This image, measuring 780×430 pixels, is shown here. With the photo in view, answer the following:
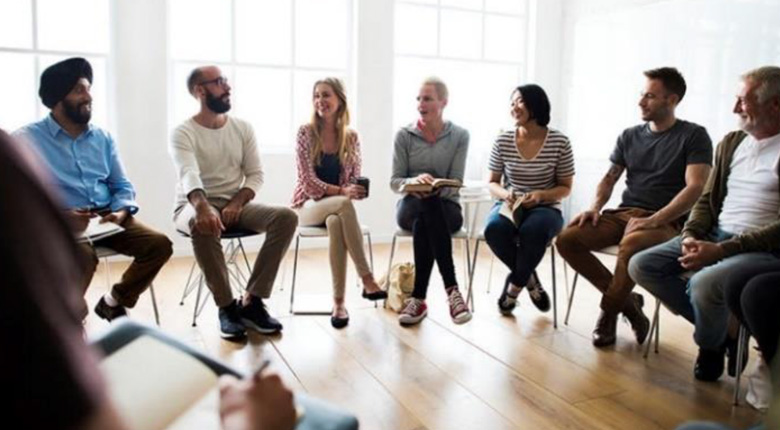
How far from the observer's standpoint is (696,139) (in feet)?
9.25

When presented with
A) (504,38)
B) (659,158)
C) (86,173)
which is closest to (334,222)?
(86,173)

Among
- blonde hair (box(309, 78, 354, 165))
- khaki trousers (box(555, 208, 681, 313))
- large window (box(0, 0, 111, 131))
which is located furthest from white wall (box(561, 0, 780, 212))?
large window (box(0, 0, 111, 131))

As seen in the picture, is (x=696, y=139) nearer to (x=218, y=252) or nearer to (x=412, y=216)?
(x=412, y=216)

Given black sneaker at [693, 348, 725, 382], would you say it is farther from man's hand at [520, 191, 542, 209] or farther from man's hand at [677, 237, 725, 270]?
man's hand at [520, 191, 542, 209]

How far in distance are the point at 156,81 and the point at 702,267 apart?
12.1 feet

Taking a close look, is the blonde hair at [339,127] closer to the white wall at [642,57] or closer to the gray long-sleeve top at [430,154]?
the gray long-sleeve top at [430,154]

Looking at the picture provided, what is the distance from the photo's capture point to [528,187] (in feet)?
10.8

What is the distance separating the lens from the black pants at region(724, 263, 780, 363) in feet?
6.68

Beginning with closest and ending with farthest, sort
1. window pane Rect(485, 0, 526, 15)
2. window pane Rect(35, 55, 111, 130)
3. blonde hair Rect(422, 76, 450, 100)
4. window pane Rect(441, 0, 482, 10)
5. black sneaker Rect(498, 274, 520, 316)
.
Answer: black sneaker Rect(498, 274, 520, 316)
blonde hair Rect(422, 76, 450, 100)
window pane Rect(35, 55, 111, 130)
window pane Rect(441, 0, 482, 10)
window pane Rect(485, 0, 526, 15)

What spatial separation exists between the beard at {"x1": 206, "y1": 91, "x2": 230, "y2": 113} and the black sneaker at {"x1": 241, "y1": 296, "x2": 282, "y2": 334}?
37.5 inches

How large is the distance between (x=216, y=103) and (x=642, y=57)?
3.44 m

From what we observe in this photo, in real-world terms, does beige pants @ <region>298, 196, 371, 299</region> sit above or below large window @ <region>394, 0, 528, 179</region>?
below

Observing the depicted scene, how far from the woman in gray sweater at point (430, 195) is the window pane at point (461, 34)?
2.34 m

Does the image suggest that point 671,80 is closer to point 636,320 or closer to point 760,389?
point 636,320
